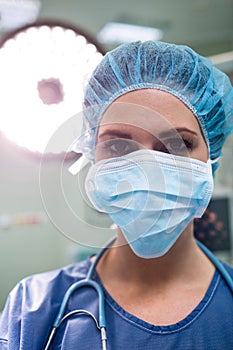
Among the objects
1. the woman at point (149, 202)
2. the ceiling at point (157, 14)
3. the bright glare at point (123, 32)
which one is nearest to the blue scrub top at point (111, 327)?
the woman at point (149, 202)

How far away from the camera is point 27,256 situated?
88.1 inches

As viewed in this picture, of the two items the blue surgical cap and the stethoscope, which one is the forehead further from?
the stethoscope

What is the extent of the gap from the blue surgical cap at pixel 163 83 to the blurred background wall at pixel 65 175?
17 cm

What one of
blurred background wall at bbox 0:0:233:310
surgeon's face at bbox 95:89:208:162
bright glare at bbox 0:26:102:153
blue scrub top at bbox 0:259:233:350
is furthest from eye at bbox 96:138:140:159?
blue scrub top at bbox 0:259:233:350

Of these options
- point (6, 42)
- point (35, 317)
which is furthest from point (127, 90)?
point (35, 317)

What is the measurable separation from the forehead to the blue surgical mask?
7cm

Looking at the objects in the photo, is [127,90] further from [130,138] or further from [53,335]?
[53,335]

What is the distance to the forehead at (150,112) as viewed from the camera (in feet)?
2.61

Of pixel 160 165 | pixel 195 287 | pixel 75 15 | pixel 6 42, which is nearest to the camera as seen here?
pixel 160 165

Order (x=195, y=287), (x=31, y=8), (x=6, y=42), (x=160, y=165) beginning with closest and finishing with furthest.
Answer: (x=160, y=165)
(x=195, y=287)
(x=6, y=42)
(x=31, y=8)

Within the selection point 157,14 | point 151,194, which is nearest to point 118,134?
point 151,194

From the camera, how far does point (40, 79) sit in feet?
3.61

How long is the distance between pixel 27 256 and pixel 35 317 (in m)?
1.46

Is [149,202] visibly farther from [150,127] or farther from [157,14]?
[157,14]
